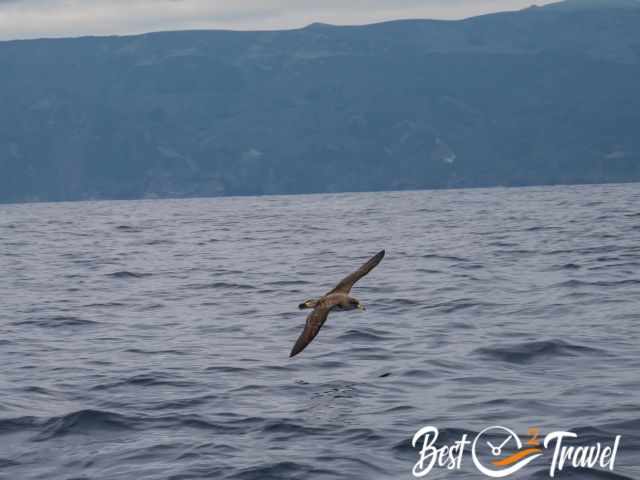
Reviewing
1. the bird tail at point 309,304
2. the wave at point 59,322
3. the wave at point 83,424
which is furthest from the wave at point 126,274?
the wave at point 83,424

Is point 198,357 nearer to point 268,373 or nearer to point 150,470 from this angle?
point 268,373

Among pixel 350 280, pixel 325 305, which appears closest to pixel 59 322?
pixel 350 280

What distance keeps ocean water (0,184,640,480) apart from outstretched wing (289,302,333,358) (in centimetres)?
90

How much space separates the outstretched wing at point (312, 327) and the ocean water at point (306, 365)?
2.95 feet

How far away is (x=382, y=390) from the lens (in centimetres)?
1435

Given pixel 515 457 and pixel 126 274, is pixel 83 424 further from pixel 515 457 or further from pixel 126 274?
pixel 126 274

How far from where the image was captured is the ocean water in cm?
1144

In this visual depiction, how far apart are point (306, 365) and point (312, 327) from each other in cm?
265

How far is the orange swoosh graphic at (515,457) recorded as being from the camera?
10547mm

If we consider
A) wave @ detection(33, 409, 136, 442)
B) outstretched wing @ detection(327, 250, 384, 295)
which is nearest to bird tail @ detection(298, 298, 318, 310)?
outstretched wing @ detection(327, 250, 384, 295)

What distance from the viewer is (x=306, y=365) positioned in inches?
646

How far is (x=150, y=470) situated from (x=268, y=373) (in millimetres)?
5064

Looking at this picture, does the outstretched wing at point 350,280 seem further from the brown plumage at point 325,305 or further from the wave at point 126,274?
the wave at point 126,274

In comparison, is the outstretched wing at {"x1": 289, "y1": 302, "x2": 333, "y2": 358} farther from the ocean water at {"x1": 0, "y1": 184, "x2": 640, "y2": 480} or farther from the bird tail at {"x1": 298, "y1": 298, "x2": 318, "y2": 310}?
the ocean water at {"x1": 0, "y1": 184, "x2": 640, "y2": 480}
